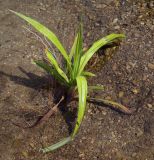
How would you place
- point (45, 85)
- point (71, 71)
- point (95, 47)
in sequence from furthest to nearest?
point (45, 85) → point (95, 47) → point (71, 71)

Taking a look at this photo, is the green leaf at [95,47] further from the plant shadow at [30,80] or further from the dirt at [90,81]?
the plant shadow at [30,80]

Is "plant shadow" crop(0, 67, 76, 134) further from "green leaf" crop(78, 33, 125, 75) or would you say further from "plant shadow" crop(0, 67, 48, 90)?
"green leaf" crop(78, 33, 125, 75)

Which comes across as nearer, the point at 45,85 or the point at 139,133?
the point at 139,133

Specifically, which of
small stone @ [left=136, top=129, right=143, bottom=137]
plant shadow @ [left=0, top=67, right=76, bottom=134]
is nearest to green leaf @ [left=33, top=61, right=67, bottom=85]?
plant shadow @ [left=0, top=67, right=76, bottom=134]

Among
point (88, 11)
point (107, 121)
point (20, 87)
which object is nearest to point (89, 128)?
point (107, 121)

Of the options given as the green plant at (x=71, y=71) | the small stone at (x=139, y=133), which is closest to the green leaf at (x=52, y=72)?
the green plant at (x=71, y=71)

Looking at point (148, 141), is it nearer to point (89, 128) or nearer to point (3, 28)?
point (89, 128)

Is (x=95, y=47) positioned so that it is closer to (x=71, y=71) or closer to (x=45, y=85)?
(x=71, y=71)

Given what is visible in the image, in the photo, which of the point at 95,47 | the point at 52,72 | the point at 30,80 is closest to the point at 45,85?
the point at 30,80
